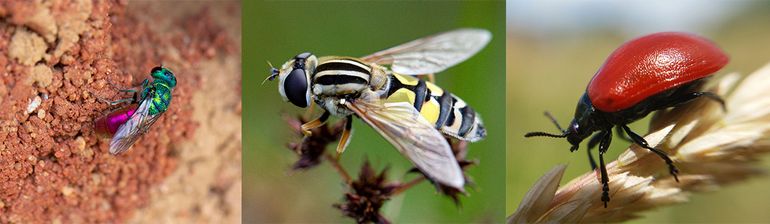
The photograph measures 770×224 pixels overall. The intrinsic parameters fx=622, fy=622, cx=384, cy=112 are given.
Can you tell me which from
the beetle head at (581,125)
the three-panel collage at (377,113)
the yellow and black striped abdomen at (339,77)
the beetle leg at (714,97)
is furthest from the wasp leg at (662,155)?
the yellow and black striped abdomen at (339,77)

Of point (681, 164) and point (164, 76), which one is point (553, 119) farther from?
point (164, 76)

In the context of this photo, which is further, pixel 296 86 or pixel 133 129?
pixel 296 86

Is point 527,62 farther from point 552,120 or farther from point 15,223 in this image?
point 15,223

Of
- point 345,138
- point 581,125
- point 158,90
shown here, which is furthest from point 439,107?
point 158,90

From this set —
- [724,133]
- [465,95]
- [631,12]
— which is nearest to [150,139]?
[465,95]

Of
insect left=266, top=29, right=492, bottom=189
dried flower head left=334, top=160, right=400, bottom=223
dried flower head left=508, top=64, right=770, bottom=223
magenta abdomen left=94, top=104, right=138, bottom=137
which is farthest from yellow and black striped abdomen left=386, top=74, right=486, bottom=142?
magenta abdomen left=94, top=104, right=138, bottom=137

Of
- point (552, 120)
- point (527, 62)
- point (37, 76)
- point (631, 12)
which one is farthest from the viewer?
point (527, 62)

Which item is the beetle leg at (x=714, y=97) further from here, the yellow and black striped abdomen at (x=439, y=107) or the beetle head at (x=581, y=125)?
the yellow and black striped abdomen at (x=439, y=107)

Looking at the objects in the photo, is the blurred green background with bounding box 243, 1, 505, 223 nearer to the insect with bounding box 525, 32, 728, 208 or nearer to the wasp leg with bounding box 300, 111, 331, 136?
the wasp leg with bounding box 300, 111, 331, 136
